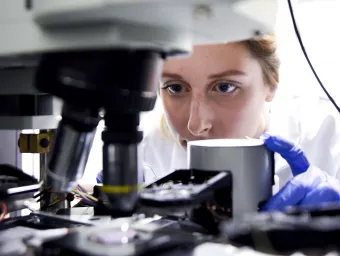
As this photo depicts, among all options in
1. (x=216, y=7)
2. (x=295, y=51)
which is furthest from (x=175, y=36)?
(x=295, y=51)

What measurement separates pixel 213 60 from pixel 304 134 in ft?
1.80

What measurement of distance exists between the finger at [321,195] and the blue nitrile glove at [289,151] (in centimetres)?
8

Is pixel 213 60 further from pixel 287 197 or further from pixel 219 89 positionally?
pixel 287 197

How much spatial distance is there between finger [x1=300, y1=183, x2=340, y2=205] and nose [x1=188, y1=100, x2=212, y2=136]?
0.37 meters

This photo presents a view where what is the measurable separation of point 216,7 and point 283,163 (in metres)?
0.99

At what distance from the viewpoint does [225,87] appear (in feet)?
3.66

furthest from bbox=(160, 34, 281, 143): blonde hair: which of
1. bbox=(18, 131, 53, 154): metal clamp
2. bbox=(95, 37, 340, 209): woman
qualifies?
bbox=(18, 131, 53, 154): metal clamp

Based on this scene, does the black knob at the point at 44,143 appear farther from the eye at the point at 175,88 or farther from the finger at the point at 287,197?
the eye at the point at 175,88

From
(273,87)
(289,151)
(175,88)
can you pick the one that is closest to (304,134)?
(273,87)

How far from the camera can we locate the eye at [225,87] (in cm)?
111

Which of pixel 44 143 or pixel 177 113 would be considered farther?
pixel 177 113

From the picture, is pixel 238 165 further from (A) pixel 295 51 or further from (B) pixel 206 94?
(A) pixel 295 51

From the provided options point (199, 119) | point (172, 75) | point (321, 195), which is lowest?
point (321, 195)

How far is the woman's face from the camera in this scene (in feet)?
3.55
